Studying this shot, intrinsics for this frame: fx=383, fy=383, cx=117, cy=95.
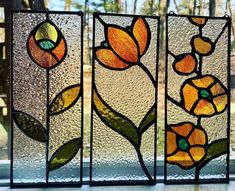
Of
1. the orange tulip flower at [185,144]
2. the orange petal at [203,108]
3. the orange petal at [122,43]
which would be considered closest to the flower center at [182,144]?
the orange tulip flower at [185,144]

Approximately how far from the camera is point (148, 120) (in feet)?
4.15

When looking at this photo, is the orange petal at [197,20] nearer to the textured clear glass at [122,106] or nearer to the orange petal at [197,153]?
the textured clear glass at [122,106]

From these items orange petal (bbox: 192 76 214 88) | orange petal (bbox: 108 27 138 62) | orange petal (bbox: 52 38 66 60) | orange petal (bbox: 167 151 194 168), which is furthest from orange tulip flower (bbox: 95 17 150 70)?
orange petal (bbox: 167 151 194 168)

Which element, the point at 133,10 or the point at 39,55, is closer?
the point at 39,55

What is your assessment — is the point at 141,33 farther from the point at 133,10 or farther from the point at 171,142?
the point at 171,142

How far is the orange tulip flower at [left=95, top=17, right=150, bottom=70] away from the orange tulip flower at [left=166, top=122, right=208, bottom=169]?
27 centimetres

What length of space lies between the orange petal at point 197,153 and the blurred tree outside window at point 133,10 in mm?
106

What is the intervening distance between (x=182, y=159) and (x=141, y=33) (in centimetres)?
44

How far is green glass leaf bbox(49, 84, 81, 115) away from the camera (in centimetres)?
124

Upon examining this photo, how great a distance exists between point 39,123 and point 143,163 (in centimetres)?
37

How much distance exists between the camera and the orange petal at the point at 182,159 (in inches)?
50.5

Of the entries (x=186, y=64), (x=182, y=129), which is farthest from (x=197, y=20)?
(x=182, y=129)

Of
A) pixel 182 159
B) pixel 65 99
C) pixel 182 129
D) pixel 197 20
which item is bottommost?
pixel 182 159

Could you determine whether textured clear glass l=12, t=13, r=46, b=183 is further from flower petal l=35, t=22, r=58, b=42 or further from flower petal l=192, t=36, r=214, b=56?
flower petal l=192, t=36, r=214, b=56
